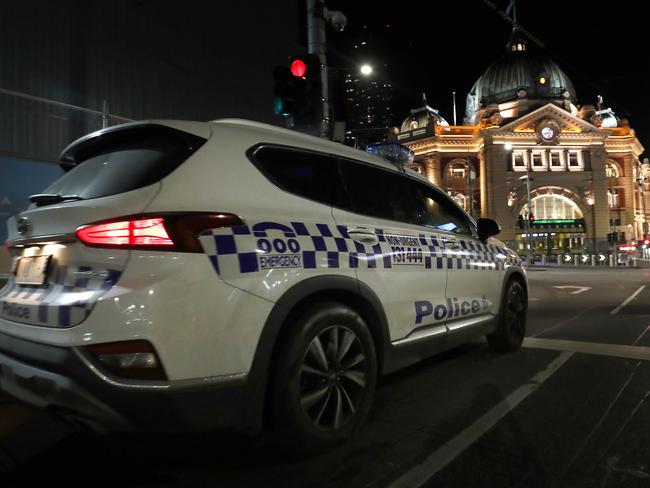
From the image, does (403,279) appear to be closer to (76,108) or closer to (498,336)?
(498,336)

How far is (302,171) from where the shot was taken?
281 cm

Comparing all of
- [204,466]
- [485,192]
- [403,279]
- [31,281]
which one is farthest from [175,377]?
[485,192]

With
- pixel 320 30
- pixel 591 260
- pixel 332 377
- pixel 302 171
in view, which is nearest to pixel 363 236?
pixel 302 171

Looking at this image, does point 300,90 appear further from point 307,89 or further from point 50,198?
point 50,198

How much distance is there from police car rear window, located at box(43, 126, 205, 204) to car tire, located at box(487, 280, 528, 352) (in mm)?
3706

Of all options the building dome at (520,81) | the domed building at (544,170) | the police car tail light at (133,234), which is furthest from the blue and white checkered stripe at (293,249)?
the building dome at (520,81)

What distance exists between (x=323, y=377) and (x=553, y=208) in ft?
208

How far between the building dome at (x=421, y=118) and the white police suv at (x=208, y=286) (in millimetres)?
68917

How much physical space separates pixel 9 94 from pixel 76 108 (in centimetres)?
103

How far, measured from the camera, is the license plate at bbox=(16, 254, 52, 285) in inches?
89.7

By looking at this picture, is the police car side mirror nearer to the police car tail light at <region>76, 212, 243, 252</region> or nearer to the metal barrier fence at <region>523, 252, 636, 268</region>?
the police car tail light at <region>76, 212, 243, 252</region>

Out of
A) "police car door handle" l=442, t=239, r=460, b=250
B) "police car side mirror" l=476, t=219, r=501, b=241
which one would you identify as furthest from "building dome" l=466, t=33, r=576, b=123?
"police car door handle" l=442, t=239, r=460, b=250

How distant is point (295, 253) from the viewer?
2469 mm

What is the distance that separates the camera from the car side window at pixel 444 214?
4023 millimetres
